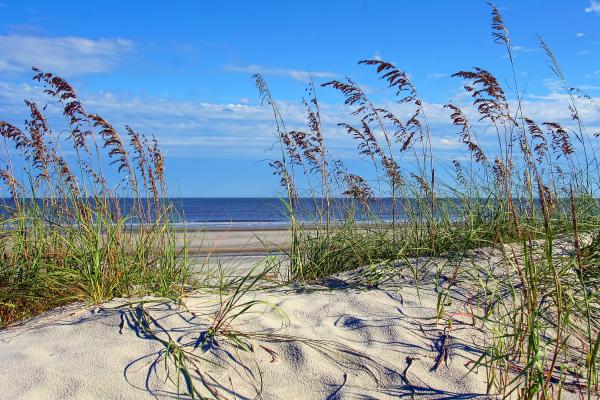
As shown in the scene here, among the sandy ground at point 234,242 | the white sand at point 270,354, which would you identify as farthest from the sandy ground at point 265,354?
the sandy ground at point 234,242

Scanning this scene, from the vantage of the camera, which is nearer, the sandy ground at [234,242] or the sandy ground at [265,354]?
the sandy ground at [265,354]

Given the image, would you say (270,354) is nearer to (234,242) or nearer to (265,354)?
(265,354)

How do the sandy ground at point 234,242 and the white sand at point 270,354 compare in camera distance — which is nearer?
the white sand at point 270,354

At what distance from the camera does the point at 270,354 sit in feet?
9.53

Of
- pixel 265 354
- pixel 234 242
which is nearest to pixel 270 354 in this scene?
pixel 265 354

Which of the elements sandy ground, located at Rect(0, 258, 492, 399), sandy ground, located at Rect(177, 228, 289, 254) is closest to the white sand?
sandy ground, located at Rect(0, 258, 492, 399)

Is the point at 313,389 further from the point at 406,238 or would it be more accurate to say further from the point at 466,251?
the point at 406,238

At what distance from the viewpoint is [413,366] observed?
9.26ft

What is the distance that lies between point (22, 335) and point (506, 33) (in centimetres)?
292

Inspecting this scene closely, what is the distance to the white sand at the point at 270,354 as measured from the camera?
2.68 meters

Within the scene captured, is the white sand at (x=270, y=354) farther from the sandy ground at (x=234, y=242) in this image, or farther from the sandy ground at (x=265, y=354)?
the sandy ground at (x=234, y=242)

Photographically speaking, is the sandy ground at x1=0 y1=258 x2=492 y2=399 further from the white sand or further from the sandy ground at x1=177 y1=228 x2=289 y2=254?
the sandy ground at x1=177 y1=228 x2=289 y2=254

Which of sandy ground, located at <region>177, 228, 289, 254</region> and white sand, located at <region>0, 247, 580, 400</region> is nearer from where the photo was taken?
white sand, located at <region>0, 247, 580, 400</region>

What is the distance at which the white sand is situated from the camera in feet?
8.79
